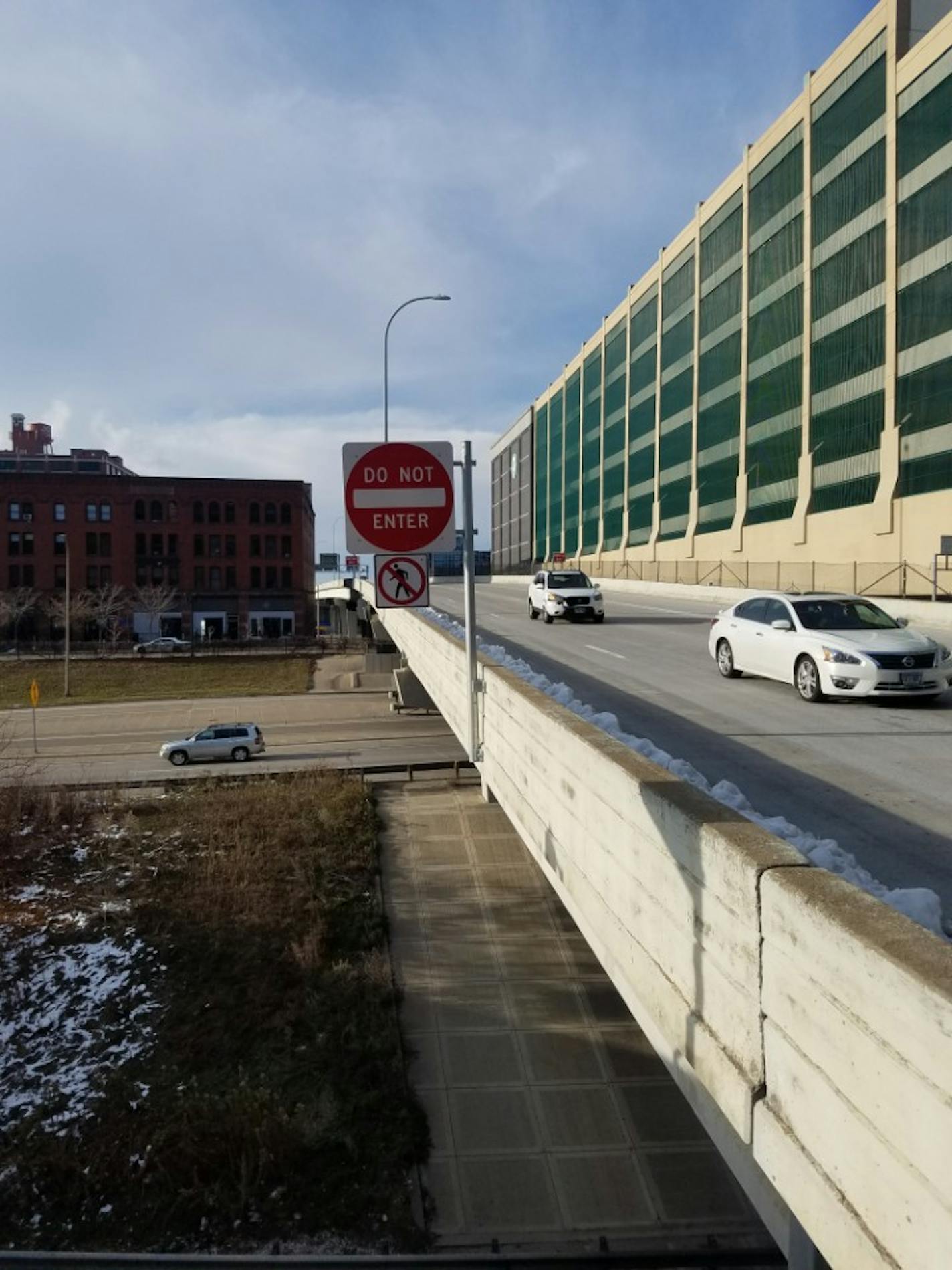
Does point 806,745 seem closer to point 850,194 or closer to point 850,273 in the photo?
point 850,273

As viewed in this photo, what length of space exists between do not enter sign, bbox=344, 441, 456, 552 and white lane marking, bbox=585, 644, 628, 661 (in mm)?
8623

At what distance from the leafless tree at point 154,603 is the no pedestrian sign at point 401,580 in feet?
240

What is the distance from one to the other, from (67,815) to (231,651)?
4296 cm

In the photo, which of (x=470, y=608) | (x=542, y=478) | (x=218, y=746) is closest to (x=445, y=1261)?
(x=470, y=608)

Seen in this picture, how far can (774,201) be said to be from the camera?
47094 mm

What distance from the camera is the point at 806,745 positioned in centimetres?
920

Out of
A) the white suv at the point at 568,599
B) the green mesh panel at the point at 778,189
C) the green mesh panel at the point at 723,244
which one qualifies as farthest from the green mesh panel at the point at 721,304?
the white suv at the point at 568,599

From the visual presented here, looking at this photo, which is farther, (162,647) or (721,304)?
(162,647)

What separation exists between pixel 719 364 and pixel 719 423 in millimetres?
3647

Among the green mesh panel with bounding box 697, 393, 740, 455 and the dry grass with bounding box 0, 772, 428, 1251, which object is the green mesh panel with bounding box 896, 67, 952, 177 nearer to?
the green mesh panel with bounding box 697, 393, 740, 455

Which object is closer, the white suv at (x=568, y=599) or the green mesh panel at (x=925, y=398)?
the white suv at (x=568, y=599)

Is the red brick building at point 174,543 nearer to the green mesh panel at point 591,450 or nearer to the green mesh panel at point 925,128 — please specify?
the green mesh panel at point 591,450

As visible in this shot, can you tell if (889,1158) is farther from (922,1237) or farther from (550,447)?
(550,447)

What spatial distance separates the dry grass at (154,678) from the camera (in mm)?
53188
